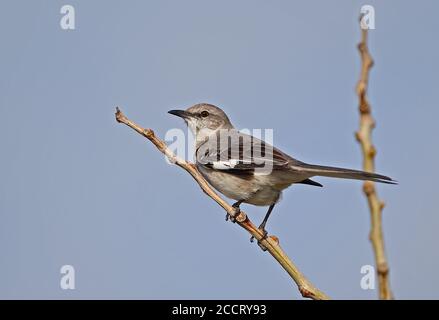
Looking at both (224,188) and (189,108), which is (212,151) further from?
(189,108)

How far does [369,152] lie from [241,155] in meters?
4.64

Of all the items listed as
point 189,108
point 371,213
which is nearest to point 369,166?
point 371,213

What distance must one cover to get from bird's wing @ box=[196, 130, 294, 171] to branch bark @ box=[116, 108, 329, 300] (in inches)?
69.0

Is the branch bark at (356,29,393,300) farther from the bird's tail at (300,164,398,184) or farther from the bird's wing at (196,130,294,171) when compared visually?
the bird's wing at (196,130,294,171)

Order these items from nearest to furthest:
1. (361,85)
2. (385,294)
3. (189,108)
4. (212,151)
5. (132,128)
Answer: (361,85), (385,294), (132,128), (212,151), (189,108)

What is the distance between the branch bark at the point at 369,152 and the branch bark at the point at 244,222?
0.72 meters

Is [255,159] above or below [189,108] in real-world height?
below

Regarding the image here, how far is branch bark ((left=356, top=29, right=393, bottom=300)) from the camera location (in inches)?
43.5

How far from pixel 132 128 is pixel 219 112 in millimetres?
4538

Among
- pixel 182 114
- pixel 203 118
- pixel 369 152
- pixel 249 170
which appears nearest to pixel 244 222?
pixel 249 170

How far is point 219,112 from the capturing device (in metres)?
7.45

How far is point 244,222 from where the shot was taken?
3.71m

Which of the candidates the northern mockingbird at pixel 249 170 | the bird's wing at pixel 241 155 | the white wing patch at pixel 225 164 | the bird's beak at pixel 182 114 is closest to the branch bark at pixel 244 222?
the northern mockingbird at pixel 249 170

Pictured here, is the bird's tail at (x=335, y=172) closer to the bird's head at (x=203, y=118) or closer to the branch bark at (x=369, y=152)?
the branch bark at (x=369, y=152)
